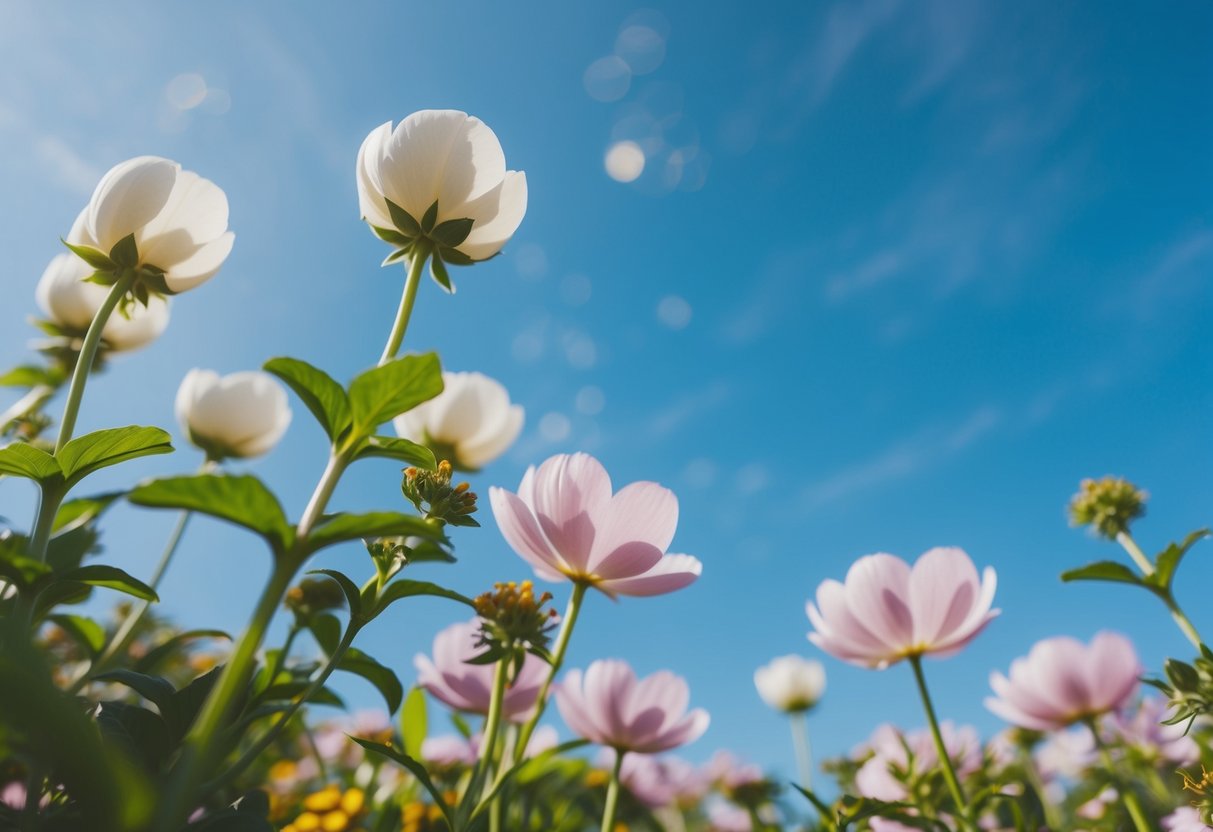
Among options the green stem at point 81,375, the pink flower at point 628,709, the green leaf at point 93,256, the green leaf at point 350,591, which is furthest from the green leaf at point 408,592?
the pink flower at point 628,709

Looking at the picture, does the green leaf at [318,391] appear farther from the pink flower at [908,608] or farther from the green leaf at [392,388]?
the pink flower at [908,608]

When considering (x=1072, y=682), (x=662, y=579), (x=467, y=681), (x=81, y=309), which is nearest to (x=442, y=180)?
(x=662, y=579)

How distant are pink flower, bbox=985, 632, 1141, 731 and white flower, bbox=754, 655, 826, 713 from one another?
1507 mm

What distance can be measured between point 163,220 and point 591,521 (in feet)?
2.35

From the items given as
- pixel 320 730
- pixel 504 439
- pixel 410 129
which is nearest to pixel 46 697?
pixel 410 129

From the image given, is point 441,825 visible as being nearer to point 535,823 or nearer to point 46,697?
point 535,823

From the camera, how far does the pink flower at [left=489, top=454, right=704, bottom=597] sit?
3.11 ft

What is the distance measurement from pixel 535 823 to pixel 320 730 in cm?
262

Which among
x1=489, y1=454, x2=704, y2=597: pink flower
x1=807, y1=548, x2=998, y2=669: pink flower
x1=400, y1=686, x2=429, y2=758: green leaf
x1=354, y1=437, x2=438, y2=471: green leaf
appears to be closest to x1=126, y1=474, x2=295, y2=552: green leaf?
x1=354, y1=437, x2=438, y2=471: green leaf

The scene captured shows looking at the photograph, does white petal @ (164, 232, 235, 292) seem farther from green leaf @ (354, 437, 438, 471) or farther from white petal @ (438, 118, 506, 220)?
green leaf @ (354, 437, 438, 471)

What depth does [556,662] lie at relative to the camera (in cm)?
90

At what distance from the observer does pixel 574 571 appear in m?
1.00

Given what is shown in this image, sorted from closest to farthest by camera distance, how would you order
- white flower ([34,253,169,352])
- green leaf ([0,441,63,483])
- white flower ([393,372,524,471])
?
green leaf ([0,441,63,483]) < white flower ([34,253,169,352]) < white flower ([393,372,524,471])

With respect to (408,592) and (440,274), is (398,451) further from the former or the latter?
(440,274)
